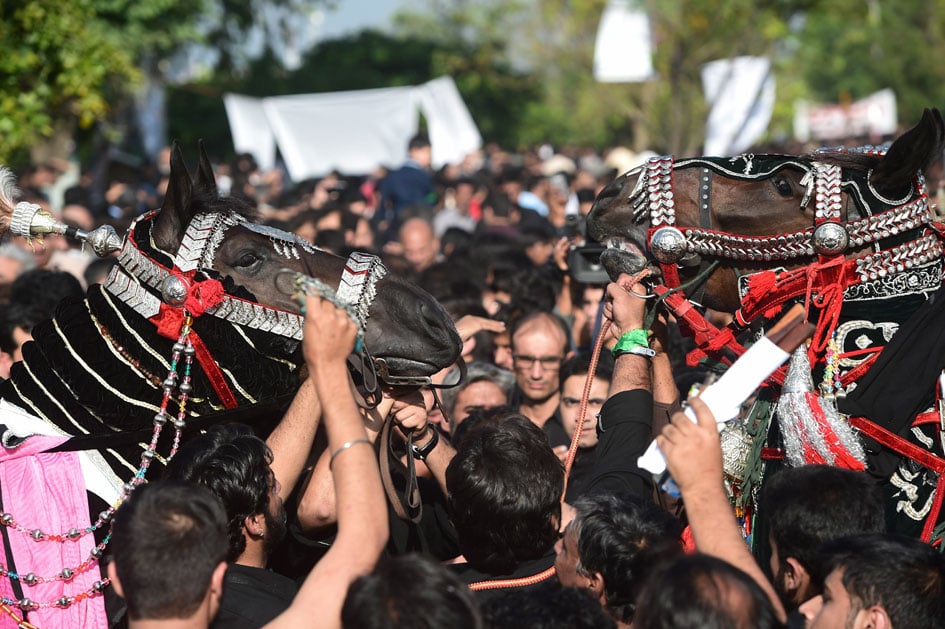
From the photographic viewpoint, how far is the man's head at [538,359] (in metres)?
6.43

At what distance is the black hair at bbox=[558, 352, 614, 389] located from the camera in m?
5.94

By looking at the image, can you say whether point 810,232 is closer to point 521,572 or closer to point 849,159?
point 849,159

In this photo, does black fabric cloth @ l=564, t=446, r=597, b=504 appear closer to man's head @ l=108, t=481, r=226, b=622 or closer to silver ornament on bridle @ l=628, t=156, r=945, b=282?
silver ornament on bridle @ l=628, t=156, r=945, b=282

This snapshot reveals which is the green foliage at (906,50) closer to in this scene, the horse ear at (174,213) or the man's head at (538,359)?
the man's head at (538,359)

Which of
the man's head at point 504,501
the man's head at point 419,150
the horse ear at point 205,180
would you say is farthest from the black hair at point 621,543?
the man's head at point 419,150

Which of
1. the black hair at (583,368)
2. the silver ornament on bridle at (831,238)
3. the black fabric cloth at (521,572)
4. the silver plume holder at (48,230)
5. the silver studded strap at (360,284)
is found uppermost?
the silver ornament on bridle at (831,238)

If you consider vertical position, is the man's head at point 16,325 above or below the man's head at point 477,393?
above

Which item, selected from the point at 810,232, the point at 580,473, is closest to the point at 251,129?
the point at 580,473

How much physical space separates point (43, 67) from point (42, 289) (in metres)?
3.81

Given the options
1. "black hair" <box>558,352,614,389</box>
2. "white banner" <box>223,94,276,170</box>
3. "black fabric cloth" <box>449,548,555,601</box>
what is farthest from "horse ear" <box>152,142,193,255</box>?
"white banner" <box>223,94,276,170</box>

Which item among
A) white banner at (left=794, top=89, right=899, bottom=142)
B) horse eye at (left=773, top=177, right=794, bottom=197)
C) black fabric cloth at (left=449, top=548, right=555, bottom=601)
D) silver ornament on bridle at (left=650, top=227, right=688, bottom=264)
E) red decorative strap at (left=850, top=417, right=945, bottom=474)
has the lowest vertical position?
black fabric cloth at (left=449, top=548, right=555, bottom=601)

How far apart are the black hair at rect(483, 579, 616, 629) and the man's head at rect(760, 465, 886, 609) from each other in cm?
78

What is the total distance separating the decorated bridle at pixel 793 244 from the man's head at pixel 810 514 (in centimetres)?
50

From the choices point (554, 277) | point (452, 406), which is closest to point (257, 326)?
point (452, 406)
